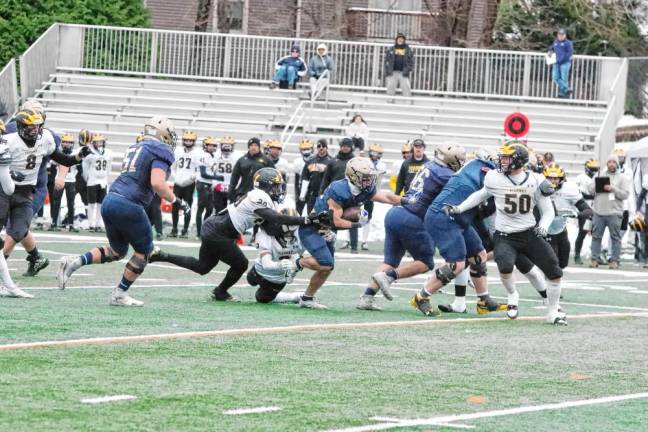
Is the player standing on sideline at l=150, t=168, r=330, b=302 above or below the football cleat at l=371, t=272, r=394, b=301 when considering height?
above

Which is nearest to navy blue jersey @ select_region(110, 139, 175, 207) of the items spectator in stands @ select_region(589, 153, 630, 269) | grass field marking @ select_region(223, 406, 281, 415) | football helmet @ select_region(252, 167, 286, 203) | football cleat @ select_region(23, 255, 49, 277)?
football helmet @ select_region(252, 167, 286, 203)

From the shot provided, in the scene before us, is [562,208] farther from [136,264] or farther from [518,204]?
[136,264]

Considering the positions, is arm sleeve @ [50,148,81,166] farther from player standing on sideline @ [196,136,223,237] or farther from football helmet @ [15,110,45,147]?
player standing on sideline @ [196,136,223,237]

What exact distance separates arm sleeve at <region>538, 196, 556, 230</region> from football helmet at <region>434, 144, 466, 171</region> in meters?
1.15

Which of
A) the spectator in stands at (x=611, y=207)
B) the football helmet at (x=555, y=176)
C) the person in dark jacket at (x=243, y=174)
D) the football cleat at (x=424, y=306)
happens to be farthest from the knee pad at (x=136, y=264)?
the spectator in stands at (x=611, y=207)

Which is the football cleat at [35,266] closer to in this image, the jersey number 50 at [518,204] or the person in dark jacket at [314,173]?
the jersey number 50 at [518,204]

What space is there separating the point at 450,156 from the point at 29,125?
4028mm

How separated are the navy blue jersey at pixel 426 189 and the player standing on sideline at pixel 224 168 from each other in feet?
35.2

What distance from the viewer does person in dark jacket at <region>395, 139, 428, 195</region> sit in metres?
21.7

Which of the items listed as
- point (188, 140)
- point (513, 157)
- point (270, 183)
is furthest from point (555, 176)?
point (188, 140)

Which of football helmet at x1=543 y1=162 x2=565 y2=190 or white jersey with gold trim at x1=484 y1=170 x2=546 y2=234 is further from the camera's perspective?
football helmet at x1=543 y1=162 x2=565 y2=190

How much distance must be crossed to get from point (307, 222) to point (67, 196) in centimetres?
1373

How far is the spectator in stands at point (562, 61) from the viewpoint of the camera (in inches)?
1310

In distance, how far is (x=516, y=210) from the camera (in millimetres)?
13250
